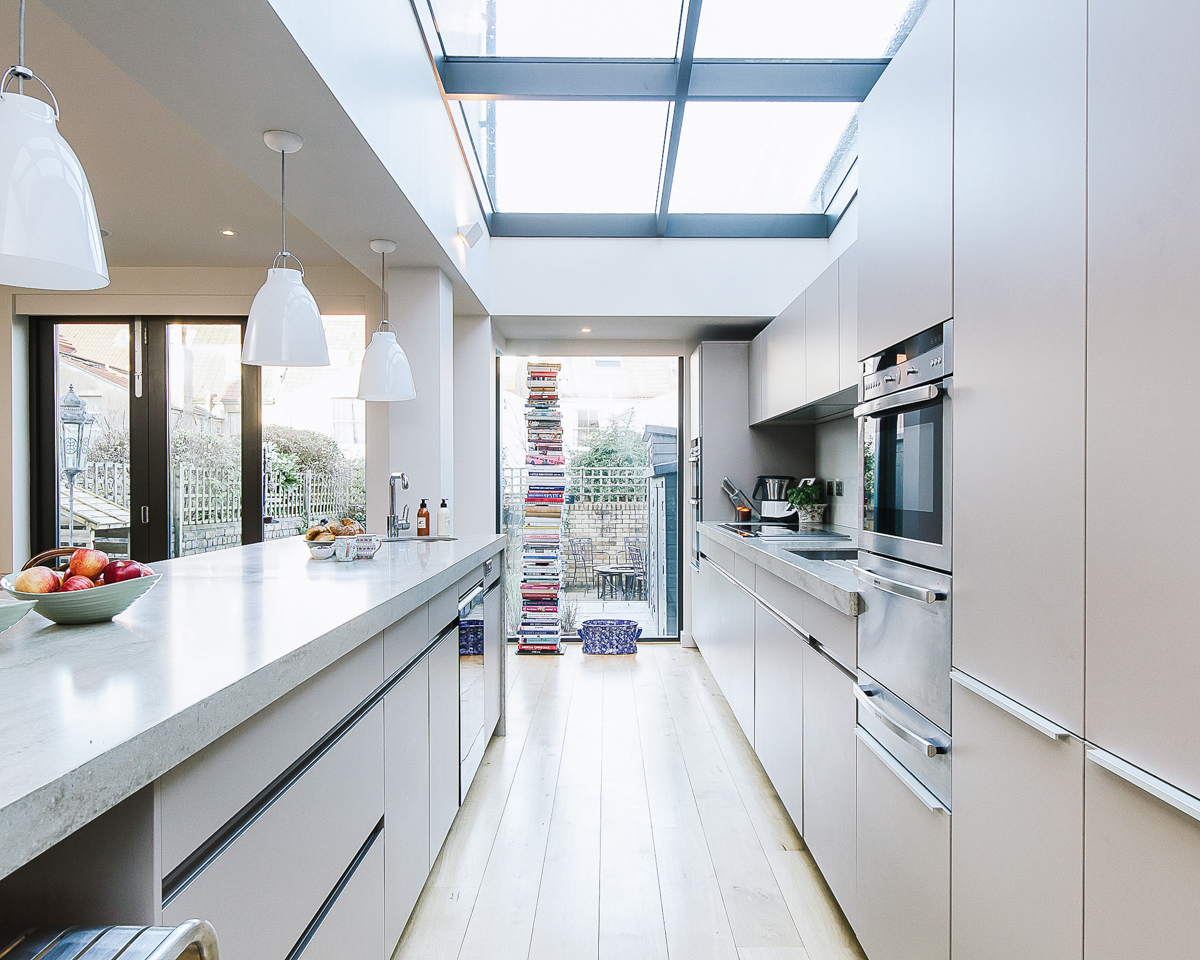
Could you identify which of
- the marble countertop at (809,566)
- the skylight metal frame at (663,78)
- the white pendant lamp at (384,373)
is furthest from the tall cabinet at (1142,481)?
the skylight metal frame at (663,78)

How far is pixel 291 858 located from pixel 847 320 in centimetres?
246

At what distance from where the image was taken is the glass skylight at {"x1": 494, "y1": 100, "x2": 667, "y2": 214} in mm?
3545

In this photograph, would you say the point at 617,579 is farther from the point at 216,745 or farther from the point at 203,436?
the point at 216,745

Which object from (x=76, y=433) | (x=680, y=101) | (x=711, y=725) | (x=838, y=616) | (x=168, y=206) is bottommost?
(x=711, y=725)

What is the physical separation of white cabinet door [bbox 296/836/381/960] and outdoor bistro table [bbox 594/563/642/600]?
356 centimetres

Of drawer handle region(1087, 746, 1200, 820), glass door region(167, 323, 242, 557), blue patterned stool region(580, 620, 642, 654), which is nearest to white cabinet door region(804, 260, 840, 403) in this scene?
drawer handle region(1087, 746, 1200, 820)

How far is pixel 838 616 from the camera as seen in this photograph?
1.85 m

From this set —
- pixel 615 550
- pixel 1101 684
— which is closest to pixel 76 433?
pixel 615 550

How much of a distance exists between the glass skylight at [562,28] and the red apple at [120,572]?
2.58m

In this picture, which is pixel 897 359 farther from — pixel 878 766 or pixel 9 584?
pixel 9 584

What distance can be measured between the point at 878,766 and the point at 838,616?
40 cm

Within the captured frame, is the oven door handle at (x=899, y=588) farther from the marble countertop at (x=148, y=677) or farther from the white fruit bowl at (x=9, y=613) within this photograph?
the white fruit bowl at (x=9, y=613)

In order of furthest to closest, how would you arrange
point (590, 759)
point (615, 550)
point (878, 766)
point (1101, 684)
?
point (615, 550) → point (590, 759) → point (878, 766) → point (1101, 684)

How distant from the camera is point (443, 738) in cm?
208
